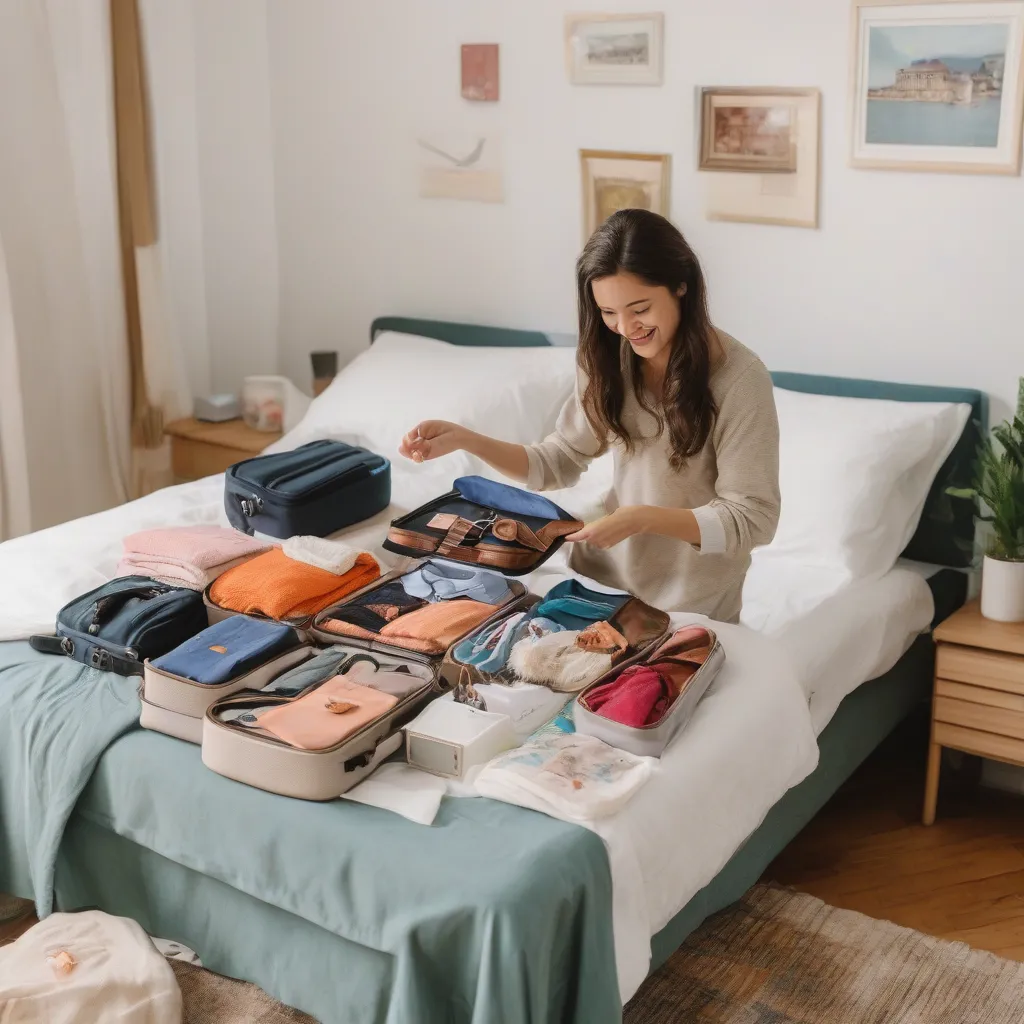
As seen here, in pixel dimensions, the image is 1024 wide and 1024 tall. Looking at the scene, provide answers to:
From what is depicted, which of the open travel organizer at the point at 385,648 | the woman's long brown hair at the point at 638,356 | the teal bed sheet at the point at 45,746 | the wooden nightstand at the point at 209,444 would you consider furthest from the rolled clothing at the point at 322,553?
the wooden nightstand at the point at 209,444

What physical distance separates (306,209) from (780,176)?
161 centimetres

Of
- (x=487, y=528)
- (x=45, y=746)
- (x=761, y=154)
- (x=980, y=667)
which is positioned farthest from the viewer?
(x=761, y=154)

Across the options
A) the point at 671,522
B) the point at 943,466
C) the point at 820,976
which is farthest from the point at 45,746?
the point at 943,466

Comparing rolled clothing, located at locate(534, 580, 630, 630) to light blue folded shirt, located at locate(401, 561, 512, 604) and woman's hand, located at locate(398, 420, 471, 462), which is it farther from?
woman's hand, located at locate(398, 420, 471, 462)

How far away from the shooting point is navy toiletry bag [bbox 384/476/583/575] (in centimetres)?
241

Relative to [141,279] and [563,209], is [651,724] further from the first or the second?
[141,279]

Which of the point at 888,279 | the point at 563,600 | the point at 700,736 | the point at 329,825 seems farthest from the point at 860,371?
the point at 329,825

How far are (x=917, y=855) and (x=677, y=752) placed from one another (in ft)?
3.46

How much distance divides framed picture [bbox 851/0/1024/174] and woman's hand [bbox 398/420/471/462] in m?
1.29

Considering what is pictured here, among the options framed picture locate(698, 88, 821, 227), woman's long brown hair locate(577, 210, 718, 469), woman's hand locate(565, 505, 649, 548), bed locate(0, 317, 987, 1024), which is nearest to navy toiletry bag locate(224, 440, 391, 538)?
bed locate(0, 317, 987, 1024)

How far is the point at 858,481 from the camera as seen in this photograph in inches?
112

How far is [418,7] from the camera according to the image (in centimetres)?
363

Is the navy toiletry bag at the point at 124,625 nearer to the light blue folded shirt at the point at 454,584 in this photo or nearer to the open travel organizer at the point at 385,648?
the open travel organizer at the point at 385,648

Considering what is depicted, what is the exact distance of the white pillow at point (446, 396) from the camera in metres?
3.35
